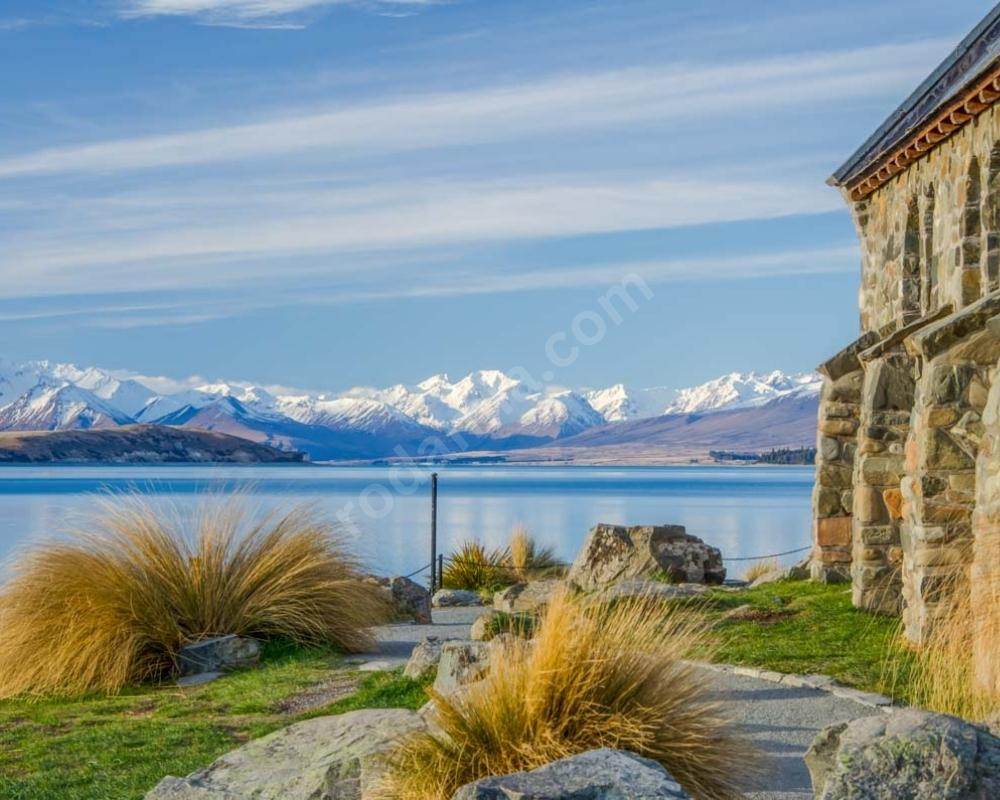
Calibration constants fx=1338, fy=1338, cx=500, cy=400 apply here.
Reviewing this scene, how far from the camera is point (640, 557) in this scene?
60.7ft

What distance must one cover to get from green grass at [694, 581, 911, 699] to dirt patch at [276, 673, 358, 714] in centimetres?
300

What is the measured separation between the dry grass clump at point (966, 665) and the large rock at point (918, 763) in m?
2.00

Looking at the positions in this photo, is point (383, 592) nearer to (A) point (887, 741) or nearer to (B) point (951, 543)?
(B) point (951, 543)

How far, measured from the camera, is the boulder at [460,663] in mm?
8258

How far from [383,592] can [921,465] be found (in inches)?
262

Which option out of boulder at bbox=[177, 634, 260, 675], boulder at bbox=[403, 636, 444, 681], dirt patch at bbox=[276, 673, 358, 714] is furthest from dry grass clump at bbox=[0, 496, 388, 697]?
boulder at bbox=[403, 636, 444, 681]

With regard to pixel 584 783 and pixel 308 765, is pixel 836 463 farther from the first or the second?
pixel 584 783

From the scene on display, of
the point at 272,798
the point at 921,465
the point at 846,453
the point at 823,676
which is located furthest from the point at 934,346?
the point at 272,798

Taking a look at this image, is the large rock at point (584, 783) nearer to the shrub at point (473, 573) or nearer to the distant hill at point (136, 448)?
the shrub at point (473, 573)

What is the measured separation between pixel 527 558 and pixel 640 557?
5365mm

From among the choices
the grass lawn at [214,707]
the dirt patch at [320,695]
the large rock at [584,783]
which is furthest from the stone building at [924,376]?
the dirt patch at [320,695]

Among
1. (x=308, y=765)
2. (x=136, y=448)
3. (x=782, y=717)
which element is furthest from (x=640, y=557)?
(x=136, y=448)

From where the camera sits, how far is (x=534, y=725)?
645 centimetres

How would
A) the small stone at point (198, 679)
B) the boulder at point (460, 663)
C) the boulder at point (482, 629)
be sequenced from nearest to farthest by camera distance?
the boulder at point (460, 663)
the small stone at point (198, 679)
the boulder at point (482, 629)
